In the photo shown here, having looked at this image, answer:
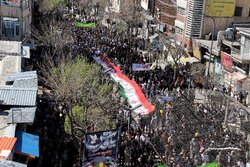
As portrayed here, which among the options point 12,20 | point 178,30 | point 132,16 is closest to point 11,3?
point 12,20

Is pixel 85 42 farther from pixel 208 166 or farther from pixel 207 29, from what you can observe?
pixel 208 166

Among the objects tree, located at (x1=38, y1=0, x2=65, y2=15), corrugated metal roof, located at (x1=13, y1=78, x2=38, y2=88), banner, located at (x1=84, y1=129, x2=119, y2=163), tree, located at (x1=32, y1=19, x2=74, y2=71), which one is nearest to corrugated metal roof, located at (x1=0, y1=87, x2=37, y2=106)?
corrugated metal roof, located at (x1=13, y1=78, x2=38, y2=88)

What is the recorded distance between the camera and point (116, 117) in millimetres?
28891

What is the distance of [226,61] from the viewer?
44000mm

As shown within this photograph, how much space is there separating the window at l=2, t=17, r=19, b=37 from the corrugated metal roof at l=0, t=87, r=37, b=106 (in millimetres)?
21870

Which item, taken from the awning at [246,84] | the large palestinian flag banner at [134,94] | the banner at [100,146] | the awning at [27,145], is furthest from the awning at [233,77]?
the awning at [27,145]

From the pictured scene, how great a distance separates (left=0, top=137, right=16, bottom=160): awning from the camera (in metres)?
17.4

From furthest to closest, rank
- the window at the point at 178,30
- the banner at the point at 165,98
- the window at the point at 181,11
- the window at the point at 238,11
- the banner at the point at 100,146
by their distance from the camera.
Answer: the window at the point at 178,30, the window at the point at 181,11, the window at the point at 238,11, the banner at the point at 165,98, the banner at the point at 100,146

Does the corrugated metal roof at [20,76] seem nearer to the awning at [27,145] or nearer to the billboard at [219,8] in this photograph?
the awning at [27,145]

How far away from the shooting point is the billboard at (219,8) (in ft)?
163

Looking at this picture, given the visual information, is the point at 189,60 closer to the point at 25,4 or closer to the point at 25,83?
the point at 25,4

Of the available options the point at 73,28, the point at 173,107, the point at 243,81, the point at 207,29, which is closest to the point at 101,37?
the point at 73,28

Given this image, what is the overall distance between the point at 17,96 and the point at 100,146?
6455 mm

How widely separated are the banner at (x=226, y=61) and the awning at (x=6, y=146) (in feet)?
92.2
